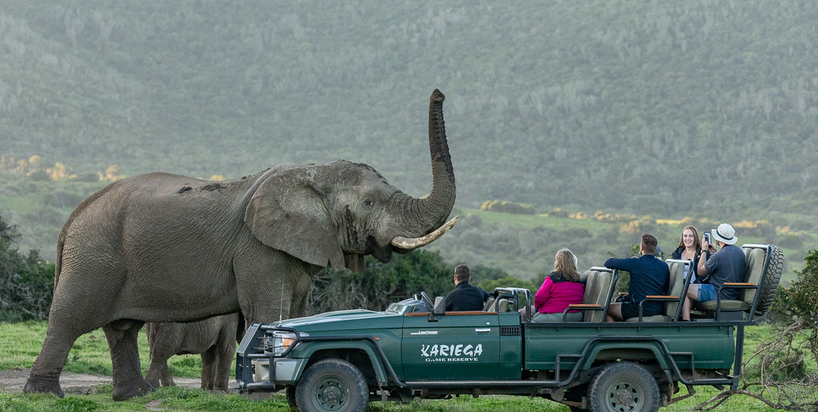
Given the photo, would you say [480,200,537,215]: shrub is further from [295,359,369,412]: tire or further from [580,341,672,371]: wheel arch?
[295,359,369,412]: tire

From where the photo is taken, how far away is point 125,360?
14.2 meters

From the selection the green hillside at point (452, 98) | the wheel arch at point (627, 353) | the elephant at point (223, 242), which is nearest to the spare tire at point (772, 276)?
the wheel arch at point (627, 353)

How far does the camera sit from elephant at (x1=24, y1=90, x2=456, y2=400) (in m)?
13.5

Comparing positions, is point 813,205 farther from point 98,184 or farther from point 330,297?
point 330,297

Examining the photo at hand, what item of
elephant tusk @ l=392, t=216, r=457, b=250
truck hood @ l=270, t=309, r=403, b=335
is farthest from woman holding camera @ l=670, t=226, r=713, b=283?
truck hood @ l=270, t=309, r=403, b=335

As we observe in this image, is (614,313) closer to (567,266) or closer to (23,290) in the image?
(567,266)

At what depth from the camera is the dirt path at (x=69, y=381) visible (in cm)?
1516

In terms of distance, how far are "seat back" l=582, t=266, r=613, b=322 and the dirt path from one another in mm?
8049

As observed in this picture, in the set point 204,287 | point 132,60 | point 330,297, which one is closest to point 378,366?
point 204,287

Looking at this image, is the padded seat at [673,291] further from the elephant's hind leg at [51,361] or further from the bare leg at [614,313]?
the elephant's hind leg at [51,361]

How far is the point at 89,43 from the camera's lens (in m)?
177

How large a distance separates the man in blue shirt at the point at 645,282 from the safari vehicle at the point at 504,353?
131 millimetres

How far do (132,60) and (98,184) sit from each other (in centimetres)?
3843

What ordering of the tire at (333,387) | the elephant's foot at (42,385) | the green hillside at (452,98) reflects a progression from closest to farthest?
the tire at (333,387) → the elephant's foot at (42,385) → the green hillside at (452,98)
